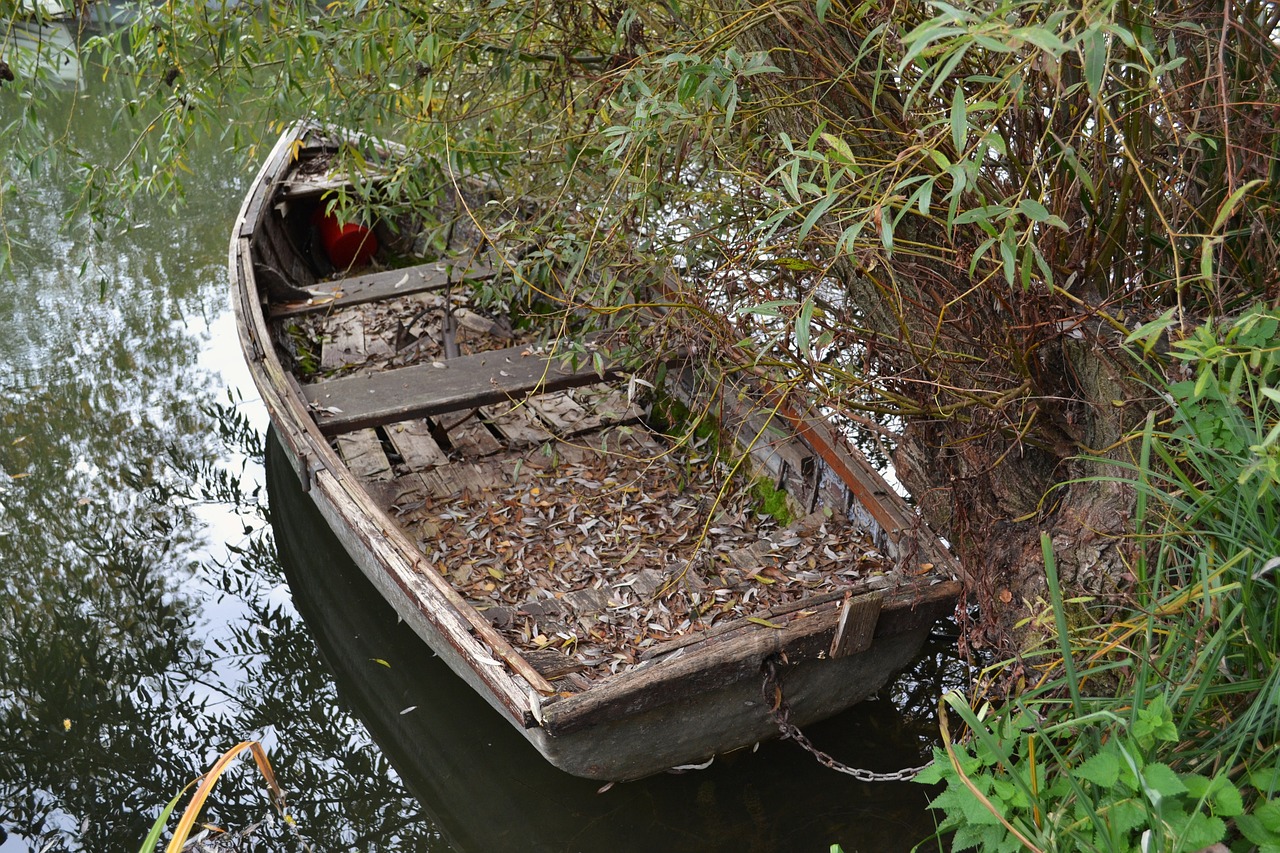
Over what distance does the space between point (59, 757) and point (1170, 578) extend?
11.9ft

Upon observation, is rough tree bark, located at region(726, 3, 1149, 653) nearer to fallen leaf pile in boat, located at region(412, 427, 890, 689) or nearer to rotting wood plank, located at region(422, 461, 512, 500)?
fallen leaf pile in boat, located at region(412, 427, 890, 689)

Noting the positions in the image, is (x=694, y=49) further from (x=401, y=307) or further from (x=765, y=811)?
(x=401, y=307)

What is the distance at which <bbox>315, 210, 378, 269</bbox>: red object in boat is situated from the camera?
6566 mm

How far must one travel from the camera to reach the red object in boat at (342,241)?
6.57 m

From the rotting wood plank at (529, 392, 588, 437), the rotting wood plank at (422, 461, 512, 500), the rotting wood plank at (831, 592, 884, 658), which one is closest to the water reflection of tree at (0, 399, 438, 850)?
the rotting wood plank at (422, 461, 512, 500)

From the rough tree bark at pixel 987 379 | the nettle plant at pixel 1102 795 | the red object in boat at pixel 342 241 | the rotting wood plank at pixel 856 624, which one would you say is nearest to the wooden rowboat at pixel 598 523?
the rotting wood plank at pixel 856 624

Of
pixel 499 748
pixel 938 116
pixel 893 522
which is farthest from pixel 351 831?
pixel 938 116

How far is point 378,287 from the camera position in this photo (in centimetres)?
531

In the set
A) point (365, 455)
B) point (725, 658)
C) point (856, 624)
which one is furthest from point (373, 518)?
point (856, 624)

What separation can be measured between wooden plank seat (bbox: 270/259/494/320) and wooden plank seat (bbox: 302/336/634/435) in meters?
0.81

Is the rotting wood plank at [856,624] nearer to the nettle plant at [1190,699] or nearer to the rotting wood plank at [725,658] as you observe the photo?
the rotting wood plank at [725,658]

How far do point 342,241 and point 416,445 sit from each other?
2.63 metres

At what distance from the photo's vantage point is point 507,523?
3928mm

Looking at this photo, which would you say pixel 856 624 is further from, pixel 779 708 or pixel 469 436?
pixel 469 436
